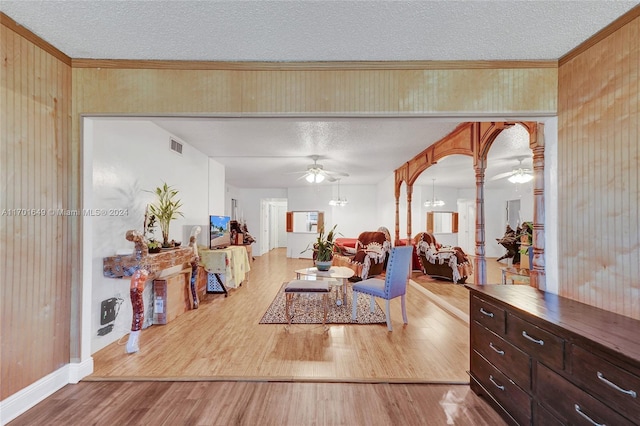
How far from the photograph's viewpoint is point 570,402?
132 cm

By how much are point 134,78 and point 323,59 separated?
1581 mm

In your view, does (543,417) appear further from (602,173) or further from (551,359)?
(602,173)

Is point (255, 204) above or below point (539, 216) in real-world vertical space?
above

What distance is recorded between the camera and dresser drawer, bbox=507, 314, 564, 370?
1.38 m

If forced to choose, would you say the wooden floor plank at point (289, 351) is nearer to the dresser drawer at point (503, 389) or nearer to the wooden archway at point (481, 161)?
the dresser drawer at point (503, 389)

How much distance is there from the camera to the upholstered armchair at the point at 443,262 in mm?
5480

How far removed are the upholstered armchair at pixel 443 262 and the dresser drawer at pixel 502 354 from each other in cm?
373

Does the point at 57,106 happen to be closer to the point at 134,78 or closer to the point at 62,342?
the point at 134,78

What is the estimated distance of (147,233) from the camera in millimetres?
3285

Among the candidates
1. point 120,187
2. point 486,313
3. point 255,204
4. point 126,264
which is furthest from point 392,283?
point 255,204

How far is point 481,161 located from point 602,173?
190 cm

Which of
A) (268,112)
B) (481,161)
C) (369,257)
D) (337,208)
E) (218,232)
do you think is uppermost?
(268,112)

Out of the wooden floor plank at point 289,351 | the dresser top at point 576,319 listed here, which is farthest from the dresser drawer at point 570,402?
the wooden floor plank at point 289,351

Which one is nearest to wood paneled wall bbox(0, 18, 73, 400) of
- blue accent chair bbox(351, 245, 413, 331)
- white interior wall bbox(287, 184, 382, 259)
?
blue accent chair bbox(351, 245, 413, 331)
